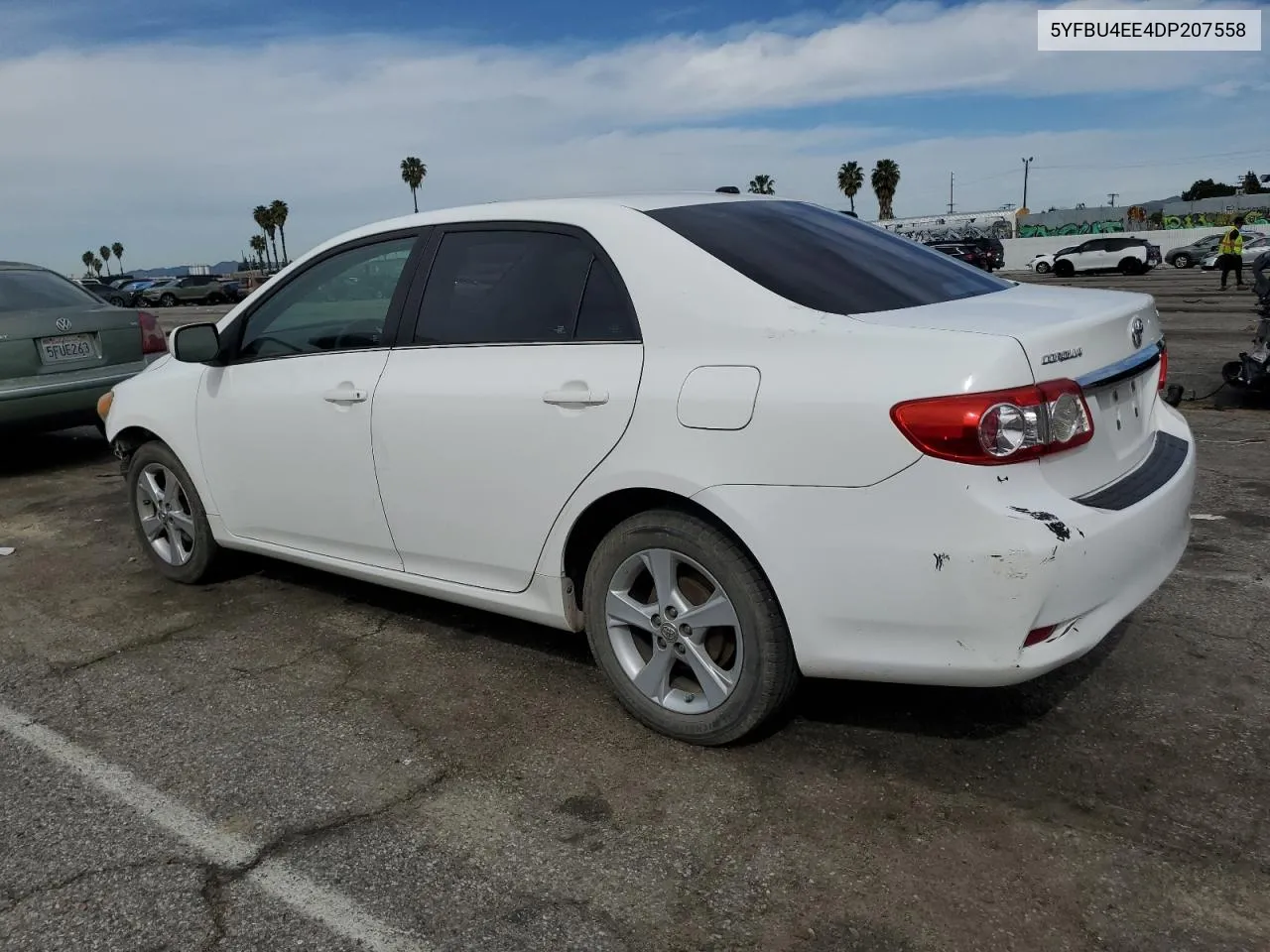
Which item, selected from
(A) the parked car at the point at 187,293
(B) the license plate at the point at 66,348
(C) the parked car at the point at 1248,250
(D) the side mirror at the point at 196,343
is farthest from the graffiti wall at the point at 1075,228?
(D) the side mirror at the point at 196,343

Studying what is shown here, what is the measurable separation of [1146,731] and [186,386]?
3.93 metres

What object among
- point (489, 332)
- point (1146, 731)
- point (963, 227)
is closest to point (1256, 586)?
point (1146, 731)

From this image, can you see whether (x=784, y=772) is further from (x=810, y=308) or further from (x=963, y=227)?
(x=963, y=227)

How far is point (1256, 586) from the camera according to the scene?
4320 mm

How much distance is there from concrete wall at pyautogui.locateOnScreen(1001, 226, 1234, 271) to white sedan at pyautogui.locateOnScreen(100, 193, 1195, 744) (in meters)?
48.2

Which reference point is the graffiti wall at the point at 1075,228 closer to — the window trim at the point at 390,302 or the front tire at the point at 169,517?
the front tire at the point at 169,517

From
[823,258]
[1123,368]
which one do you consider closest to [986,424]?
[1123,368]

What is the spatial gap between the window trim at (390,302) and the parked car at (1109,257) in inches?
1472

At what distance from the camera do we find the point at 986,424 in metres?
2.55

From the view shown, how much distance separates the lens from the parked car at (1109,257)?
119ft

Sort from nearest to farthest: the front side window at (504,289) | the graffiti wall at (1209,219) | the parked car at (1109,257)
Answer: the front side window at (504,289) < the parked car at (1109,257) < the graffiti wall at (1209,219)

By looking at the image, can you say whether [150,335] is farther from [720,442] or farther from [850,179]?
[850,179]

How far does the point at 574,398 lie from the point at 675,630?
2.47ft

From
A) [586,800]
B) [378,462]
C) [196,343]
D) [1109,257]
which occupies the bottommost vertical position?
[1109,257]
